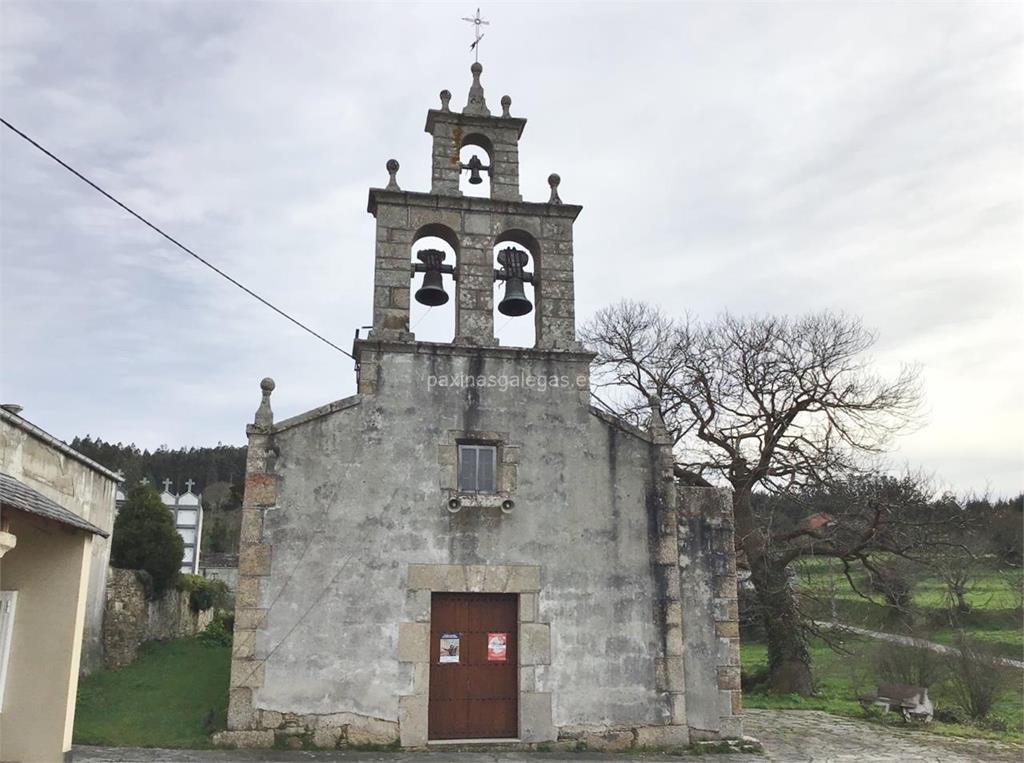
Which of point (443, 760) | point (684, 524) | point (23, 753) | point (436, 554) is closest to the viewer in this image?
point (23, 753)

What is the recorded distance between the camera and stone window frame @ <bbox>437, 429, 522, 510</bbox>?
985cm

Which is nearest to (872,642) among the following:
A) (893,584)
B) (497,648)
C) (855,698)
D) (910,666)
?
(893,584)

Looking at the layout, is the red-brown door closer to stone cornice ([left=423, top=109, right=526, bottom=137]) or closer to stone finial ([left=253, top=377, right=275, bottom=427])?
stone finial ([left=253, top=377, right=275, bottom=427])

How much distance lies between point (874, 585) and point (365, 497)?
12.0 metres

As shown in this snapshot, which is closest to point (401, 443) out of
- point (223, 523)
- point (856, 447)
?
point (856, 447)

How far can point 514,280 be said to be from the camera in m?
11.0

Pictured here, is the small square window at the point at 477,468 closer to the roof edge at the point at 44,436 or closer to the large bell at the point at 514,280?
the large bell at the point at 514,280

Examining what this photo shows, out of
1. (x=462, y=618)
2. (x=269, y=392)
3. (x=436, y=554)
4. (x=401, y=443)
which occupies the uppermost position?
(x=269, y=392)

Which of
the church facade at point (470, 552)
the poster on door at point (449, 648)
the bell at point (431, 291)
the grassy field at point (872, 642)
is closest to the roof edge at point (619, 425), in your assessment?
the church facade at point (470, 552)

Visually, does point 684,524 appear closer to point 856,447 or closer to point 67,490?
point 856,447

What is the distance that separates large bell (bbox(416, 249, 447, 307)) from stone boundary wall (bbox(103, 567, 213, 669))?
816 centimetres

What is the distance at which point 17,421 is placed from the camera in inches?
412

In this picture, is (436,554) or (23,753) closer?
(23,753)

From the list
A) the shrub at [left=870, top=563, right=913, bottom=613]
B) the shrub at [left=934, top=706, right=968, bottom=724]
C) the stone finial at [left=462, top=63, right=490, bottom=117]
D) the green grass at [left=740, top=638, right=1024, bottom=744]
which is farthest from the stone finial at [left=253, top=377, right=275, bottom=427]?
the shrub at [left=870, top=563, right=913, bottom=613]
